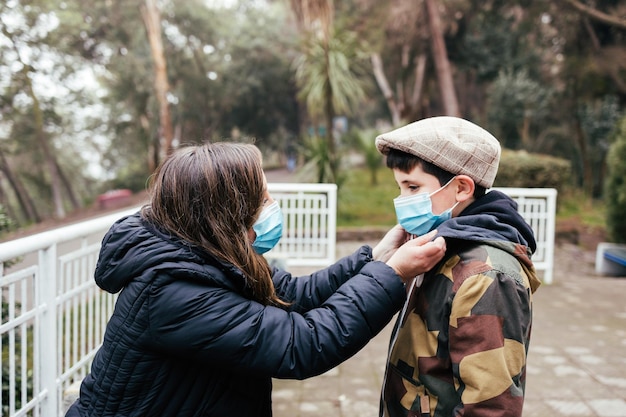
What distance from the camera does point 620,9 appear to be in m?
13.4

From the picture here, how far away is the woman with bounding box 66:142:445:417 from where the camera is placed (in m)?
1.18

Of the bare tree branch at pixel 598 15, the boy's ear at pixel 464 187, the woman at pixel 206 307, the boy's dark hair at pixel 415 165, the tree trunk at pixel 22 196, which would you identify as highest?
the bare tree branch at pixel 598 15

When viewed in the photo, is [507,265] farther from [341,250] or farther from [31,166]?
[31,166]

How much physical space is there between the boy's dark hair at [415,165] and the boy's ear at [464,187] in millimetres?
27

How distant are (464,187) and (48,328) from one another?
5.85ft

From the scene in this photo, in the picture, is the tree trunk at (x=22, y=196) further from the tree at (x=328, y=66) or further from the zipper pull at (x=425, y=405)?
the zipper pull at (x=425, y=405)

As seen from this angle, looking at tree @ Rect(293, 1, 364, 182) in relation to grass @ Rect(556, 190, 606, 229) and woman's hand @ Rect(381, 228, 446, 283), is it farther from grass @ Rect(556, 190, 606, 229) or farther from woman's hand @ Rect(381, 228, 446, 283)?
woman's hand @ Rect(381, 228, 446, 283)

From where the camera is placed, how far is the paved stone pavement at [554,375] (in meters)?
3.01

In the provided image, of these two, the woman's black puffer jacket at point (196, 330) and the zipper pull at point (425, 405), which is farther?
the zipper pull at point (425, 405)

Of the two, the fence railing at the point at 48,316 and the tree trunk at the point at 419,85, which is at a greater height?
the tree trunk at the point at 419,85

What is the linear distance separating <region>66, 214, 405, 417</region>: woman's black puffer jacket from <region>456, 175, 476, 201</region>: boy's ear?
289 millimetres

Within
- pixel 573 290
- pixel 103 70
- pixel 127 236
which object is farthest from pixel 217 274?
pixel 103 70

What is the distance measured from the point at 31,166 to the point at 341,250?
817 inches

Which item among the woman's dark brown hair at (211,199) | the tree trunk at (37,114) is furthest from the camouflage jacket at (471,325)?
the tree trunk at (37,114)
